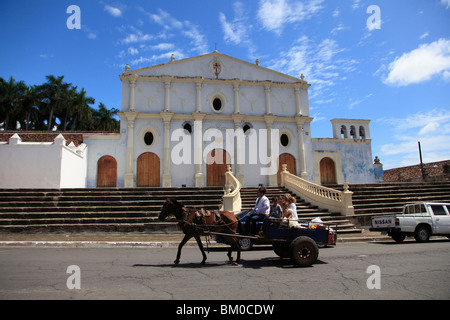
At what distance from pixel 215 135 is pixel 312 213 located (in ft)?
36.0

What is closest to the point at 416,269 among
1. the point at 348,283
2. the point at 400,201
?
the point at 348,283

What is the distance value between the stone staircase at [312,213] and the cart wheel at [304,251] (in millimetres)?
5488

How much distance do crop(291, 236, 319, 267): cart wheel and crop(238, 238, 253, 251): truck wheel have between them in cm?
296

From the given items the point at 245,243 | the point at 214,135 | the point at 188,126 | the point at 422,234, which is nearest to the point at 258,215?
the point at 245,243

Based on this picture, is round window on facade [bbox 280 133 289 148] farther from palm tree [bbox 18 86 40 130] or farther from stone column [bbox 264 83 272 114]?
palm tree [bbox 18 86 40 130]

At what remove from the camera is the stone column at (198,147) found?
2219 cm

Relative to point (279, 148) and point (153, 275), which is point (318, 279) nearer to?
point (153, 275)

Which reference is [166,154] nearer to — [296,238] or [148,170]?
[148,170]

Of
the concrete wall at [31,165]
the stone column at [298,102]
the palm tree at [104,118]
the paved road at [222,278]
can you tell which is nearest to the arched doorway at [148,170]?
the concrete wall at [31,165]

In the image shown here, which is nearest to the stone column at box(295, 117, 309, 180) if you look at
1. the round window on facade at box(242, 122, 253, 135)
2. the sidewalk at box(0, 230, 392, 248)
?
the round window on facade at box(242, 122, 253, 135)

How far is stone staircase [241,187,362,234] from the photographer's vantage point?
520 inches

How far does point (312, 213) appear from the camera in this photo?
15.0 m

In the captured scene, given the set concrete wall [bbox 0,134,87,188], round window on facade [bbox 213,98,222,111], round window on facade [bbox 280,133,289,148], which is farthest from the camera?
round window on facade [bbox 280,133,289,148]
